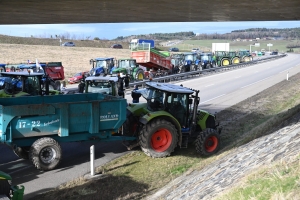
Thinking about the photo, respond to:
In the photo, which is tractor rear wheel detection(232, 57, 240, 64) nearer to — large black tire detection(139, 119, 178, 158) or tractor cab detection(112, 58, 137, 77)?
tractor cab detection(112, 58, 137, 77)

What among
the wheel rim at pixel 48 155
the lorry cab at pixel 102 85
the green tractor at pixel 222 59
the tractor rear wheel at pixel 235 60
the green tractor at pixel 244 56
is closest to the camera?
the wheel rim at pixel 48 155

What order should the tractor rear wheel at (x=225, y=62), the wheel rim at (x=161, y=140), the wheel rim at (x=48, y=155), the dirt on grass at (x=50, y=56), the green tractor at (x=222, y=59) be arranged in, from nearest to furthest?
1. the wheel rim at (x=48, y=155)
2. the wheel rim at (x=161, y=140)
3. the dirt on grass at (x=50, y=56)
4. the green tractor at (x=222, y=59)
5. the tractor rear wheel at (x=225, y=62)

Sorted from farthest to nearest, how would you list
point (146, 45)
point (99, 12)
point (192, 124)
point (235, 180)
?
point (146, 45), point (99, 12), point (192, 124), point (235, 180)

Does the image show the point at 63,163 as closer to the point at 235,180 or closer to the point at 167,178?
the point at 167,178

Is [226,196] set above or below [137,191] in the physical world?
above

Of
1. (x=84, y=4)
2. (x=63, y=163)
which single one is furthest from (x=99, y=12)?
(x=63, y=163)

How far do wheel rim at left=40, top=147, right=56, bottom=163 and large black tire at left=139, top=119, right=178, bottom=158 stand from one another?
242 centimetres

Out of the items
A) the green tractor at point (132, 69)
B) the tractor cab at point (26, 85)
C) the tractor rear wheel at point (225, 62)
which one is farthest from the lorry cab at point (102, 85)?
the tractor rear wheel at point (225, 62)

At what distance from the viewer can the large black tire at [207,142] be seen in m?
11.0

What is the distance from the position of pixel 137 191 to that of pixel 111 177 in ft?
3.49

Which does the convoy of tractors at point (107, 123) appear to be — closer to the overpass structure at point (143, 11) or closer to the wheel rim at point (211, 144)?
the wheel rim at point (211, 144)

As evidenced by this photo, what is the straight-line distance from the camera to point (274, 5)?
1159 centimetres

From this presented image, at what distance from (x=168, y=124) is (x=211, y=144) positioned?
1473 millimetres

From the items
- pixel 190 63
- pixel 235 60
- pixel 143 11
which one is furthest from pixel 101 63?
pixel 235 60
